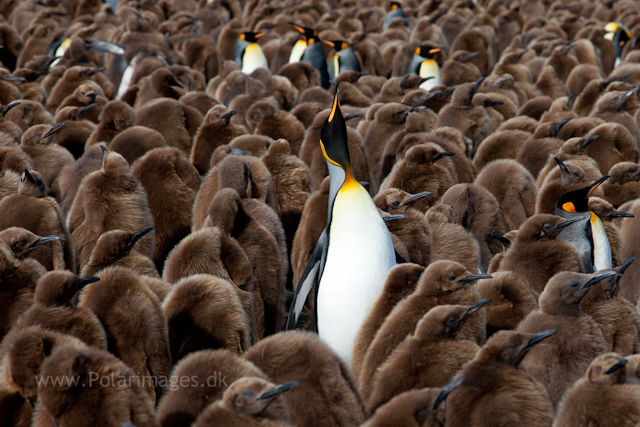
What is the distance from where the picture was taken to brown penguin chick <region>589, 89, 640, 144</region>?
20.0 ft

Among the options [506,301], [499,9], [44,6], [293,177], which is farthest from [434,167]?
[44,6]

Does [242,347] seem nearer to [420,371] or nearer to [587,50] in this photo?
[420,371]

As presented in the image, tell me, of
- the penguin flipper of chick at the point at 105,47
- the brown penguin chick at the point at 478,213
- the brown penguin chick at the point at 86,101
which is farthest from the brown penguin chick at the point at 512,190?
the penguin flipper of chick at the point at 105,47

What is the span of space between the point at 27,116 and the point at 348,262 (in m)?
4.09

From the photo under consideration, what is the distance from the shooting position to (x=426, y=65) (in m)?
9.38

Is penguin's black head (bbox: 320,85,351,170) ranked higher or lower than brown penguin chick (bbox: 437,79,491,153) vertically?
higher

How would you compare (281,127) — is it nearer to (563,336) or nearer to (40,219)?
(40,219)

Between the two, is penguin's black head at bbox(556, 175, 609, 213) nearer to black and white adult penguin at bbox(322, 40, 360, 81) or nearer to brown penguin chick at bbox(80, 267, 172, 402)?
brown penguin chick at bbox(80, 267, 172, 402)

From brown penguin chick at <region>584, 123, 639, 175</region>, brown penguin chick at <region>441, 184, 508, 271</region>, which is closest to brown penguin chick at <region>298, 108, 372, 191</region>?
brown penguin chick at <region>441, 184, 508, 271</region>

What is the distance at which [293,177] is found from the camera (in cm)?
476

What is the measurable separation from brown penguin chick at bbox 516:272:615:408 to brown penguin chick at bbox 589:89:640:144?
3.66 metres

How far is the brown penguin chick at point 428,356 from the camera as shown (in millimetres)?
2488

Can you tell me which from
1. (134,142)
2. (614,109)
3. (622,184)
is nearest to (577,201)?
(622,184)

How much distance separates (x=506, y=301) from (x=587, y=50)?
26.1ft
